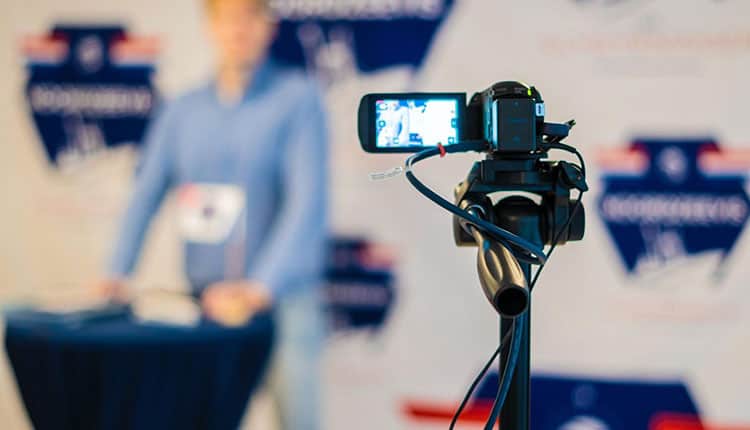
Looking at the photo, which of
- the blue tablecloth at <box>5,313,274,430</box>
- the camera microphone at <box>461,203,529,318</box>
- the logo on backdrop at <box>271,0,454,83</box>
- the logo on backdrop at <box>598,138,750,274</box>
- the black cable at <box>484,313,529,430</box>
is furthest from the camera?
the logo on backdrop at <box>271,0,454,83</box>

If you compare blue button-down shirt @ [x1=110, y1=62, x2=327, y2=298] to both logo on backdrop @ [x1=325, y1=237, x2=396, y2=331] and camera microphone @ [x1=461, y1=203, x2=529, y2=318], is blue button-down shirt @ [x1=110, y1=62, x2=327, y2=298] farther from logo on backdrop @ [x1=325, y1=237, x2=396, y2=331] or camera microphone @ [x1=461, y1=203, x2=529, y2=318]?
camera microphone @ [x1=461, y1=203, x2=529, y2=318]

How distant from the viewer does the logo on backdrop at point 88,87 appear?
2689 millimetres

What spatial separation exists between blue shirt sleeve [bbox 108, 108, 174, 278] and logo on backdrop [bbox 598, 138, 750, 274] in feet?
4.85

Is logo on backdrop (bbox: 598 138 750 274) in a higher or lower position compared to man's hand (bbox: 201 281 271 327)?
higher

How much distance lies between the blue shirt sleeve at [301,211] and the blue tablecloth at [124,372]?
31 centimetres

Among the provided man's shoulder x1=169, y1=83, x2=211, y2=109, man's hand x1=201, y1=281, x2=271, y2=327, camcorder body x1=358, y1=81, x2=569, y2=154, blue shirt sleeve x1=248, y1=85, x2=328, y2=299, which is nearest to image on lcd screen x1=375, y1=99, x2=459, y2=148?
camcorder body x1=358, y1=81, x2=569, y2=154

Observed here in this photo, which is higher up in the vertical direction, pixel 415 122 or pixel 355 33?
pixel 355 33

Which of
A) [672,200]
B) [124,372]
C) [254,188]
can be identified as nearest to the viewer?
[124,372]

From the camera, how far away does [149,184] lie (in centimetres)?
270

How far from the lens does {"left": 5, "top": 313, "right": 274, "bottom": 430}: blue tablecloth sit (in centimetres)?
212

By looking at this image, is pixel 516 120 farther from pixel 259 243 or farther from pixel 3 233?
pixel 3 233

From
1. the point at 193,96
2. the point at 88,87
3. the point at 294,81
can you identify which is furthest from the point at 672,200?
the point at 88,87

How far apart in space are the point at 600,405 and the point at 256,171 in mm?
1363

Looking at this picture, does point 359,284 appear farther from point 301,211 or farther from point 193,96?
point 193,96
